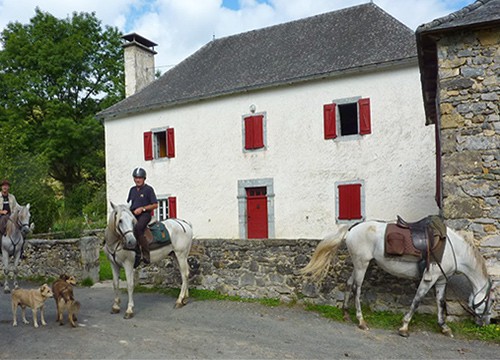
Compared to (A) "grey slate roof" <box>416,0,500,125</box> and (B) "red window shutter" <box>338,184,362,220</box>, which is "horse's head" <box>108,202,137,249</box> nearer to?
(A) "grey slate roof" <box>416,0,500,125</box>

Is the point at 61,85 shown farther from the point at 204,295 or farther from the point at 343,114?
the point at 204,295

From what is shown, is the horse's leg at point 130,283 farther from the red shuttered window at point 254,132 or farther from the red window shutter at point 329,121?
the red shuttered window at point 254,132

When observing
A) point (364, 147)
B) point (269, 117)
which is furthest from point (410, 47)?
point (269, 117)

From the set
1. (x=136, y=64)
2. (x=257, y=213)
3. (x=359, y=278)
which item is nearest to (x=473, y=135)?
(x=359, y=278)

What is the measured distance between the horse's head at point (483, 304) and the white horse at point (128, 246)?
4490 mm

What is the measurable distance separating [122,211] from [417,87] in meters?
10.2

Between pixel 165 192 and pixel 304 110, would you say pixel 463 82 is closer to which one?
pixel 304 110

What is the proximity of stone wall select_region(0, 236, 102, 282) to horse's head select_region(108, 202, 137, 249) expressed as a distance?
4033mm

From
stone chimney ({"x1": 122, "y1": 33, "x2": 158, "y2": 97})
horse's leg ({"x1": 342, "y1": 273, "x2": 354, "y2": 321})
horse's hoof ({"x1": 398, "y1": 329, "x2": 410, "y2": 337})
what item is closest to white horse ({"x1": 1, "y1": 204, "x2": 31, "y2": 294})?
horse's leg ({"x1": 342, "y1": 273, "x2": 354, "y2": 321})

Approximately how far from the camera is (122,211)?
6.44 metres

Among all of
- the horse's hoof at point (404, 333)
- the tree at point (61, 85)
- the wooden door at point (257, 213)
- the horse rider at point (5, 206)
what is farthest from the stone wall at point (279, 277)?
the tree at point (61, 85)

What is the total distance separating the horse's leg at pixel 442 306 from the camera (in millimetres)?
5764

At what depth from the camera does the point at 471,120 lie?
6242mm

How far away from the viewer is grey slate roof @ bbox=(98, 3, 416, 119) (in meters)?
14.3
